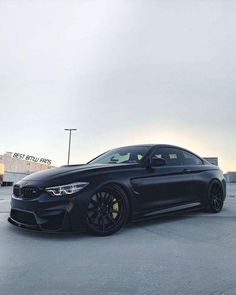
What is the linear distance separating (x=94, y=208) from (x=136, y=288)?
1.99m

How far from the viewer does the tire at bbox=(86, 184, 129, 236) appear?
461cm

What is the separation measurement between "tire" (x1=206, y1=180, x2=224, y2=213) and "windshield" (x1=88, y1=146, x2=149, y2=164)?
1.68 metres

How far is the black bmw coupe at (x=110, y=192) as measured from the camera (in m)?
4.44

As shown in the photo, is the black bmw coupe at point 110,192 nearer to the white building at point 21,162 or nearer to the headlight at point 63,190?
the headlight at point 63,190

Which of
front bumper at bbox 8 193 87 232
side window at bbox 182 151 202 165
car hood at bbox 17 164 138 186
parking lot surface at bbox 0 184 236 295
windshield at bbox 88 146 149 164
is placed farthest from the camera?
side window at bbox 182 151 202 165

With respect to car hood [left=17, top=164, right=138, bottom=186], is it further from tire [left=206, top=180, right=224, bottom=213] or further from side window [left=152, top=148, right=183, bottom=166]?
tire [left=206, top=180, right=224, bottom=213]

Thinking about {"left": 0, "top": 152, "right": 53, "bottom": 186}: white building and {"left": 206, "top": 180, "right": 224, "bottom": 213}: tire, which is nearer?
{"left": 206, "top": 180, "right": 224, "bottom": 213}: tire

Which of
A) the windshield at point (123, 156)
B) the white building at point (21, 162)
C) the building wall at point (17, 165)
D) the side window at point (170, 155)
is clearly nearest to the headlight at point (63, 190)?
the windshield at point (123, 156)

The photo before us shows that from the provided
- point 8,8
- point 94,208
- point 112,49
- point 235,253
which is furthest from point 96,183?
point 112,49

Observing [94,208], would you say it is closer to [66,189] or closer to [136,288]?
[66,189]

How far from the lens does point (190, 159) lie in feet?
21.6

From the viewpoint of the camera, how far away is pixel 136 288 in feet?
9.01

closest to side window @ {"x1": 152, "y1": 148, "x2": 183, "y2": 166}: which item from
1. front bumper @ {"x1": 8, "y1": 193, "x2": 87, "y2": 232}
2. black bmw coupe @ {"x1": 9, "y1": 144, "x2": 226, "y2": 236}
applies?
black bmw coupe @ {"x1": 9, "y1": 144, "x2": 226, "y2": 236}

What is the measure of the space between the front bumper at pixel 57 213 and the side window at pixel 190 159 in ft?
8.63
